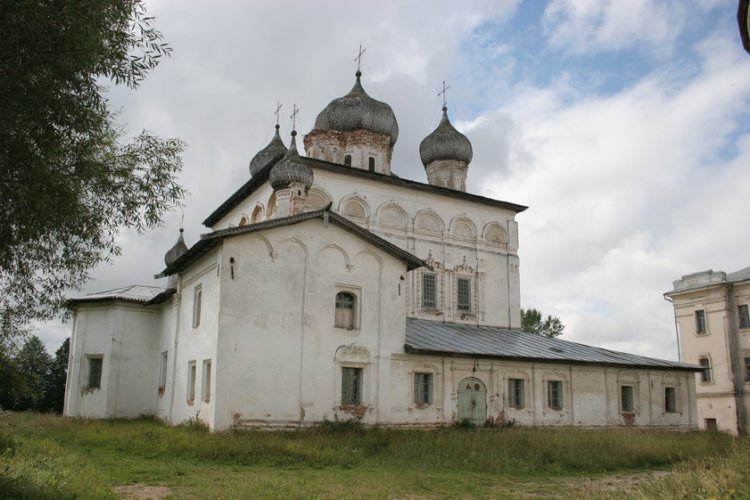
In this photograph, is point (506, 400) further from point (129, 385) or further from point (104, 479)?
A: point (104, 479)

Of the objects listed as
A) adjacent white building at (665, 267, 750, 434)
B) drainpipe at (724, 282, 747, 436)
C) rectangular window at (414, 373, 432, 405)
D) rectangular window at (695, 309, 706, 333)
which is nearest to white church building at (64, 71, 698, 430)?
rectangular window at (414, 373, 432, 405)

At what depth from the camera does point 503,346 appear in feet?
69.2

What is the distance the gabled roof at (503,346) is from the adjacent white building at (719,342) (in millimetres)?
7258

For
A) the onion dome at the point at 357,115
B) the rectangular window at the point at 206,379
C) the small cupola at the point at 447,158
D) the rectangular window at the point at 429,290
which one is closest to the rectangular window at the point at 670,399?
the rectangular window at the point at 429,290

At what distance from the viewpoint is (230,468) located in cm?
1163

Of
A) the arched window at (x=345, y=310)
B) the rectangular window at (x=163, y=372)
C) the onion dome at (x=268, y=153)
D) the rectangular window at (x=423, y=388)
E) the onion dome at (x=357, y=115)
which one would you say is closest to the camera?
the arched window at (x=345, y=310)

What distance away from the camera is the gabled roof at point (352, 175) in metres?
22.9

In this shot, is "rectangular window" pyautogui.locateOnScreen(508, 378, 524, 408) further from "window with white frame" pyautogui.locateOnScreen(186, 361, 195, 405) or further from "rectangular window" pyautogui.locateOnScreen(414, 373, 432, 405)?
"window with white frame" pyautogui.locateOnScreen(186, 361, 195, 405)

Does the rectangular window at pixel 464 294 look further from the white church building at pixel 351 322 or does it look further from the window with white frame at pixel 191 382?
the window with white frame at pixel 191 382

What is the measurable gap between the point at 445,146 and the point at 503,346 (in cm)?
1000

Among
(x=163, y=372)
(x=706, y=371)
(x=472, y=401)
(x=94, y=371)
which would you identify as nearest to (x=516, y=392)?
(x=472, y=401)

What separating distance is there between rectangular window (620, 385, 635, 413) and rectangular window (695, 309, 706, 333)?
1097cm

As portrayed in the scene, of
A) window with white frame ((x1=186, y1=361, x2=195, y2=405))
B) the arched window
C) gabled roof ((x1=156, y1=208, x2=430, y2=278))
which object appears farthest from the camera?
the arched window

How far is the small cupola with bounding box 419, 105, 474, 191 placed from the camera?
27.7m
